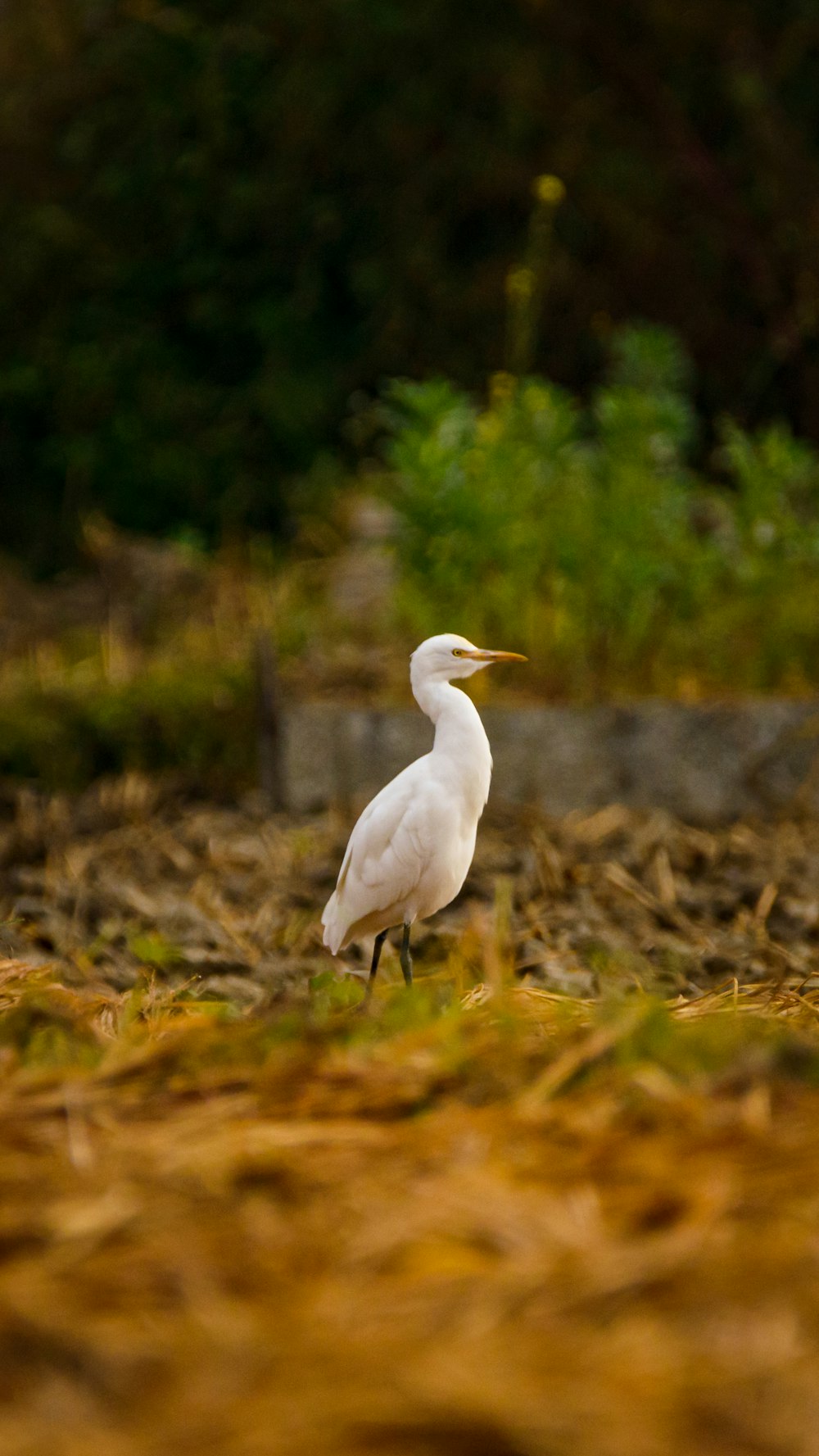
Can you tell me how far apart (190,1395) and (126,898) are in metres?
2.99

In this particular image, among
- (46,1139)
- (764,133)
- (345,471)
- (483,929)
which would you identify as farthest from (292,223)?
(46,1139)

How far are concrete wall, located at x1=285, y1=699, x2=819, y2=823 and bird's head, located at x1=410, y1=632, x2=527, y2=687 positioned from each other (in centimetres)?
217

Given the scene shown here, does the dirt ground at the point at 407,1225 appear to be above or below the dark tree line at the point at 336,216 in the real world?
below

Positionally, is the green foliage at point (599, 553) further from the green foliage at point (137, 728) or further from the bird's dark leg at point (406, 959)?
the bird's dark leg at point (406, 959)

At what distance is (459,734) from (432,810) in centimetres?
14

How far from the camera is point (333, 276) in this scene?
10023mm

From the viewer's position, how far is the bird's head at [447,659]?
257 centimetres

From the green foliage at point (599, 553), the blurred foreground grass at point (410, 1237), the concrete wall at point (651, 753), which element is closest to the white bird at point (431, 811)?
the blurred foreground grass at point (410, 1237)

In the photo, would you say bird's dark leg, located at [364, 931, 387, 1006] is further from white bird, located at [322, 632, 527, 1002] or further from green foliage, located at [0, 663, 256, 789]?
green foliage, located at [0, 663, 256, 789]

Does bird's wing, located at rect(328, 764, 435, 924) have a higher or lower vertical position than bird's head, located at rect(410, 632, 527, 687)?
lower

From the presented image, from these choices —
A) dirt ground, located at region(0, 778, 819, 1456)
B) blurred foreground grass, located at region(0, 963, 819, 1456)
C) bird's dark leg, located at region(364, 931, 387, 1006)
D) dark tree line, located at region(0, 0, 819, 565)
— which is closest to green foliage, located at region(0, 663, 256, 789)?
bird's dark leg, located at region(364, 931, 387, 1006)

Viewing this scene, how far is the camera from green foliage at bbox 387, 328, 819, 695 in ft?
16.2

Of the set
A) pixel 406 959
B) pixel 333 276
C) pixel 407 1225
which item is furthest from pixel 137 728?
pixel 333 276


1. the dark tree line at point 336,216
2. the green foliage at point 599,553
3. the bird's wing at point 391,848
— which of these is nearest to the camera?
the bird's wing at point 391,848
